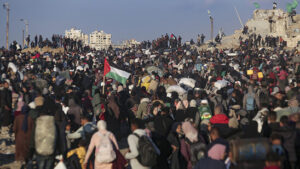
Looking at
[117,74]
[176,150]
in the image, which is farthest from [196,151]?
[117,74]

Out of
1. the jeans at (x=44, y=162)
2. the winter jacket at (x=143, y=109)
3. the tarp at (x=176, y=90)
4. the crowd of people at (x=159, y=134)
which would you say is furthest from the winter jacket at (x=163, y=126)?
the tarp at (x=176, y=90)

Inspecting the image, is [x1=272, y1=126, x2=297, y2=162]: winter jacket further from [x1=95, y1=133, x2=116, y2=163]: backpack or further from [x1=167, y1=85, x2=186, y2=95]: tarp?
[x1=167, y1=85, x2=186, y2=95]: tarp

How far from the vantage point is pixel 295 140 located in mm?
7152

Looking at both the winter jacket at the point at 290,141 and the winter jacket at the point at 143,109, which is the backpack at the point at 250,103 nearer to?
the winter jacket at the point at 143,109

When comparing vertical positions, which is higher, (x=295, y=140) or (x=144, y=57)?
(x=144, y=57)

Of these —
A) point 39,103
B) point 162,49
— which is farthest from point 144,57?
point 39,103

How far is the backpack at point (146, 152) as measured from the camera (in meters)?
6.70

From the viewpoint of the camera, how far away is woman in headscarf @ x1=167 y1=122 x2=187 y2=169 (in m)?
7.59

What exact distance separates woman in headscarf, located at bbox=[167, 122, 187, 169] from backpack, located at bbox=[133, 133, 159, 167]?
34.7 inches

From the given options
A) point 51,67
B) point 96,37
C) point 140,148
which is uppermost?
point 96,37

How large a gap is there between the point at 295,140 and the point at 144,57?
2353 cm

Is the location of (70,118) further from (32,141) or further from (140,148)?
(140,148)

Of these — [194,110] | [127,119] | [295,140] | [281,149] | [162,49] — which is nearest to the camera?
[281,149]

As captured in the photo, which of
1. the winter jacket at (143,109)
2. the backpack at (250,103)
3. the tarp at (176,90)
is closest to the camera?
the winter jacket at (143,109)
